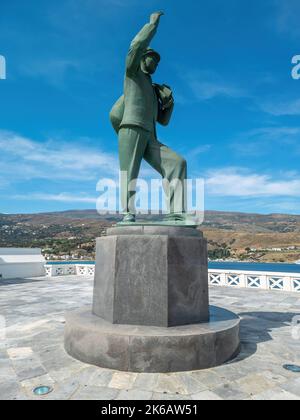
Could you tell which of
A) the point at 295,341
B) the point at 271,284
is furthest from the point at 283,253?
the point at 295,341

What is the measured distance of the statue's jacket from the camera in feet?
17.3

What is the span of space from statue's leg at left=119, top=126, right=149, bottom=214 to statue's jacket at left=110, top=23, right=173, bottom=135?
15cm

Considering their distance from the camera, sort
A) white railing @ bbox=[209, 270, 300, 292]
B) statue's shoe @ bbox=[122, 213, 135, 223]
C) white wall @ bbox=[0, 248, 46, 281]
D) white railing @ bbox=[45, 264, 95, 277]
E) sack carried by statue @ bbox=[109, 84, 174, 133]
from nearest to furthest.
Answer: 1. statue's shoe @ bbox=[122, 213, 135, 223]
2. sack carried by statue @ bbox=[109, 84, 174, 133]
3. white railing @ bbox=[209, 270, 300, 292]
4. white wall @ bbox=[0, 248, 46, 281]
5. white railing @ bbox=[45, 264, 95, 277]

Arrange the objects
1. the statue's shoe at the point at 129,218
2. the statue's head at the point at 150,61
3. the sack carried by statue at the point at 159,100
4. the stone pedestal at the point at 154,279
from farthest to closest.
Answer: the sack carried by statue at the point at 159,100 → the statue's head at the point at 150,61 → the statue's shoe at the point at 129,218 → the stone pedestal at the point at 154,279

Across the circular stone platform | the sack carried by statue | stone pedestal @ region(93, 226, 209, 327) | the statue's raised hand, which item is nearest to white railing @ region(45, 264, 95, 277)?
the sack carried by statue

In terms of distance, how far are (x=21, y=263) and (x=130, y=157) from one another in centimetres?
1497

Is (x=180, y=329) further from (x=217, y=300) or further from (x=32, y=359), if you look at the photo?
(x=217, y=300)

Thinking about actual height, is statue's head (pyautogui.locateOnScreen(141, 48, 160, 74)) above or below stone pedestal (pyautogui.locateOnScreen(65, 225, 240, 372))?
above

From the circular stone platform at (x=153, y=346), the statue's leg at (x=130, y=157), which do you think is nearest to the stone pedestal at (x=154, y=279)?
the circular stone platform at (x=153, y=346)

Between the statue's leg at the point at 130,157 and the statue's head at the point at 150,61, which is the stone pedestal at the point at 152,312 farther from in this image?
the statue's head at the point at 150,61

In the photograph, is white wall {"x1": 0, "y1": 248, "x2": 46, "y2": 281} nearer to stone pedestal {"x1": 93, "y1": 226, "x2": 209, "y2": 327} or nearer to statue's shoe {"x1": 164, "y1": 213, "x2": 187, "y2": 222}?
stone pedestal {"x1": 93, "y1": 226, "x2": 209, "y2": 327}

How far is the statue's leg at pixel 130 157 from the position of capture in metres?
5.80

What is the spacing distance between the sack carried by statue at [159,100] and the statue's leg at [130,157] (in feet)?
1.34

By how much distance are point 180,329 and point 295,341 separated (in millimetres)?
2574
